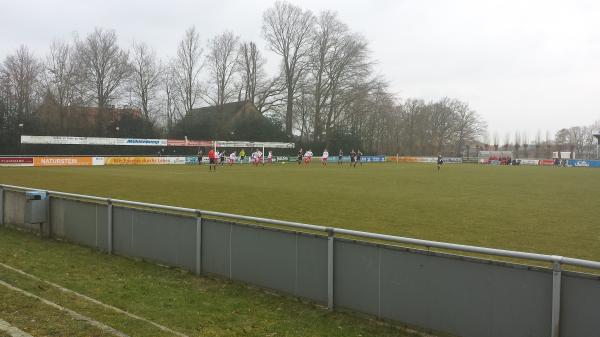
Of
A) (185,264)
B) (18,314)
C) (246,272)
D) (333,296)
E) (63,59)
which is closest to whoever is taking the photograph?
(18,314)

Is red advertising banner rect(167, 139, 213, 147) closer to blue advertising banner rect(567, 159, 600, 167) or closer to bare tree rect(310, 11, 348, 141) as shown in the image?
bare tree rect(310, 11, 348, 141)

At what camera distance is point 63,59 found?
57438 mm

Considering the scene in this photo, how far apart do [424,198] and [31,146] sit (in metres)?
44.3

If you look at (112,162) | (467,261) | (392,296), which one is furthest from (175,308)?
(112,162)

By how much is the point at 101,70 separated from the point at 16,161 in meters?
18.5

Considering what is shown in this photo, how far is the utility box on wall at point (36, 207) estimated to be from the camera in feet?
34.1

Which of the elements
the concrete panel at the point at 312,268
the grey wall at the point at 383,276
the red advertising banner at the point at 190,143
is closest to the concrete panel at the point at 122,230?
the grey wall at the point at 383,276

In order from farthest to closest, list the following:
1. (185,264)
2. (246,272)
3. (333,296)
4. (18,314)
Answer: (185,264) → (246,272) → (333,296) → (18,314)

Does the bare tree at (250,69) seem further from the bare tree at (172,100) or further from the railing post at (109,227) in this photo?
the railing post at (109,227)

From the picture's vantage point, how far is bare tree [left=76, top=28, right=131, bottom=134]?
57062 millimetres

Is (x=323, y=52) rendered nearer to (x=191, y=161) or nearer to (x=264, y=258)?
(x=191, y=161)

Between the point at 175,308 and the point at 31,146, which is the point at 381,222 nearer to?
the point at 175,308

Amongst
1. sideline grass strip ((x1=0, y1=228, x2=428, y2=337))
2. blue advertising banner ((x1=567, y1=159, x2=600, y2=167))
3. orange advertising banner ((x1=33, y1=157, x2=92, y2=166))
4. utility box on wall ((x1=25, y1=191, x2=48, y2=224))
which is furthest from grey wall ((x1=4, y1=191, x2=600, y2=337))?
blue advertising banner ((x1=567, y1=159, x2=600, y2=167))

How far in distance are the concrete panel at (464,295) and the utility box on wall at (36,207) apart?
8.38 meters
